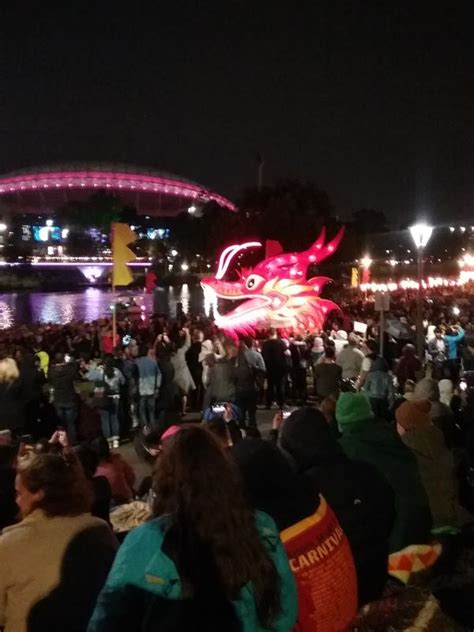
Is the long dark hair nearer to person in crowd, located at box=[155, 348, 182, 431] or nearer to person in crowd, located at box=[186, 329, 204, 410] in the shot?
person in crowd, located at box=[155, 348, 182, 431]

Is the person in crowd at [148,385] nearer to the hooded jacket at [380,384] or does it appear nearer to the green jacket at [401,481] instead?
the hooded jacket at [380,384]

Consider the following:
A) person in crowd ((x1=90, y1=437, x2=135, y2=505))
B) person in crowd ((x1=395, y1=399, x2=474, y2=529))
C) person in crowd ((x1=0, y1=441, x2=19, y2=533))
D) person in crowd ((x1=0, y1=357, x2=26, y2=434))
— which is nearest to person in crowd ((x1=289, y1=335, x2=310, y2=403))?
person in crowd ((x1=0, y1=357, x2=26, y2=434))

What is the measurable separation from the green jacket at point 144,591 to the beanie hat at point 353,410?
7.83 ft

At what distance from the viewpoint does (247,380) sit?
1048 centimetres

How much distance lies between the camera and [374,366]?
32.0 ft

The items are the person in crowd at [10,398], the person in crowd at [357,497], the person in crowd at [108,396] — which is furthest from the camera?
the person in crowd at [108,396]

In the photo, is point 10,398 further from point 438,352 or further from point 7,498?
point 438,352

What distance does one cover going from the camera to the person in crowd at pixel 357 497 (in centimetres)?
322

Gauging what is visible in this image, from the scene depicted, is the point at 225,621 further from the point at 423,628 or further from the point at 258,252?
the point at 258,252

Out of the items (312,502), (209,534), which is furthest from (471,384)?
(209,534)

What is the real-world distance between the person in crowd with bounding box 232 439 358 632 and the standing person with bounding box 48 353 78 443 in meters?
7.26

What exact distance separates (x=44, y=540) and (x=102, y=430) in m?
7.14

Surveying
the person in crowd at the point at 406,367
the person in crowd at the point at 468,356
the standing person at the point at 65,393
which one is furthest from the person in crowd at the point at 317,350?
the standing person at the point at 65,393

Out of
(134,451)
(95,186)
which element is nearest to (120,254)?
(134,451)
